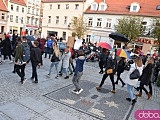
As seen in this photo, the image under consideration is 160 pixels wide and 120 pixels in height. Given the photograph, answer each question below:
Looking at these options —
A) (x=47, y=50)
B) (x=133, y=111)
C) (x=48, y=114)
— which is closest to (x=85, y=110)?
(x=48, y=114)

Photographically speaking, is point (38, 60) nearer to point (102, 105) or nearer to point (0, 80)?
point (0, 80)

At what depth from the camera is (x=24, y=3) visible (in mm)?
49188

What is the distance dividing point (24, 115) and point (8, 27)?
141ft

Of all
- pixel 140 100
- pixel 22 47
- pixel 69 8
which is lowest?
pixel 140 100

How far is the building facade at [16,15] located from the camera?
4456 centimetres

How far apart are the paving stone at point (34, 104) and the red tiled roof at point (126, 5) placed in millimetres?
29495

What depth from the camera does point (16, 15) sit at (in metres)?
46.6

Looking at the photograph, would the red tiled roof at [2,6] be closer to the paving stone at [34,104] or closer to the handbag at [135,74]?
the paving stone at [34,104]

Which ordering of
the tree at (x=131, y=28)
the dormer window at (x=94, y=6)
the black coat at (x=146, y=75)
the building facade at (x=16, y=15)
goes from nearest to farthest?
the black coat at (x=146, y=75) < the tree at (x=131, y=28) < the dormer window at (x=94, y=6) < the building facade at (x=16, y=15)

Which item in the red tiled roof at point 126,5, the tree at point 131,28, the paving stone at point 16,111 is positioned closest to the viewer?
the paving stone at point 16,111

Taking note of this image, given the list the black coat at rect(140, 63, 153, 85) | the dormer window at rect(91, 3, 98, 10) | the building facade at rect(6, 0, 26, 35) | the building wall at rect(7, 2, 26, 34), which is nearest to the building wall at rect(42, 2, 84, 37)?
the dormer window at rect(91, 3, 98, 10)

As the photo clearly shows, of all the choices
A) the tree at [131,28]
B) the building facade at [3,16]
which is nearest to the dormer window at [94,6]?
the tree at [131,28]

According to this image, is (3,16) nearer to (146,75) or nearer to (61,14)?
(61,14)

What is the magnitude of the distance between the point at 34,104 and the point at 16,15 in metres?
44.7
